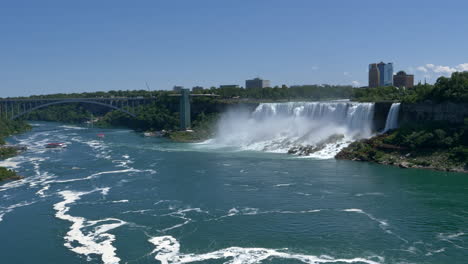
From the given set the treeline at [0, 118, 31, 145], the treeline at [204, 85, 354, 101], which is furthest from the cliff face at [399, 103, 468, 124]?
the treeline at [0, 118, 31, 145]

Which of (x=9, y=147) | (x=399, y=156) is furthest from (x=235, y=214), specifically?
(x=9, y=147)

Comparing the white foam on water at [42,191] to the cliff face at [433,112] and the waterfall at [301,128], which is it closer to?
the waterfall at [301,128]

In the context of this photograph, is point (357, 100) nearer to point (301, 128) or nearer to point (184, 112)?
point (301, 128)

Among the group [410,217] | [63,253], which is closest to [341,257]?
[410,217]

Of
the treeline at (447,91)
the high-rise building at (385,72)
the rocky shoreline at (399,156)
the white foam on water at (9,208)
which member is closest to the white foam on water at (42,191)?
the white foam on water at (9,208)

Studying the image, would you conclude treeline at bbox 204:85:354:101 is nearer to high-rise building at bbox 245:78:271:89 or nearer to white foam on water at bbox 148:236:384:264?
high-rise building at bbox 245:78:271:89

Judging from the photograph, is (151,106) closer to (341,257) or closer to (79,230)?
(79,230)
